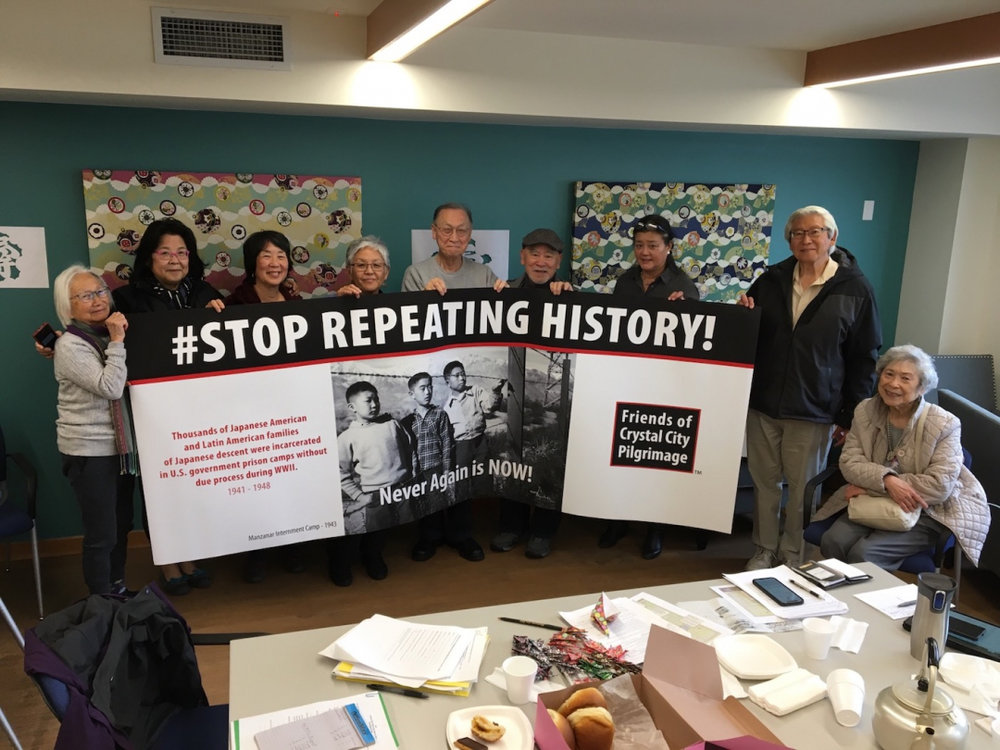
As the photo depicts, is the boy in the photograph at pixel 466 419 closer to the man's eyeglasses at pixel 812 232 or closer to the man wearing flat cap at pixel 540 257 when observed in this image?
the man wearing flat cap at pixel 540 257

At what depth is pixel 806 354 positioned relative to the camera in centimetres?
322

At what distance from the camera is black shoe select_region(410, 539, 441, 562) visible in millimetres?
3709

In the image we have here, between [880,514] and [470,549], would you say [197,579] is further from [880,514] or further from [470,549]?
[880,514]

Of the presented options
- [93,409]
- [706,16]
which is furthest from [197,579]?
[706,16]

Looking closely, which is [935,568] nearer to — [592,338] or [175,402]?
[592,338]

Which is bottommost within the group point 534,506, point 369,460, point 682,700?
point 534,506

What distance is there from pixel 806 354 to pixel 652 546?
1.23 meters

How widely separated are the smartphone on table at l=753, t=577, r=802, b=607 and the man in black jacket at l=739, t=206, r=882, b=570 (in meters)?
1.35

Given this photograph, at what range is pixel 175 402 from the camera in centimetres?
286

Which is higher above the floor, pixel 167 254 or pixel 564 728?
pixel 167 254

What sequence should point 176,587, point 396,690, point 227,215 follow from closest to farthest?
point 396,690
point 176,587
point 227,215

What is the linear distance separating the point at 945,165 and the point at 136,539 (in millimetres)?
5099

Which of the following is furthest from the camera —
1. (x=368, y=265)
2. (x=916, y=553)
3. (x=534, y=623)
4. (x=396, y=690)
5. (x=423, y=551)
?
(x=423, y=551)

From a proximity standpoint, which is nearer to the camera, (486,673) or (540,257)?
(486,673)
